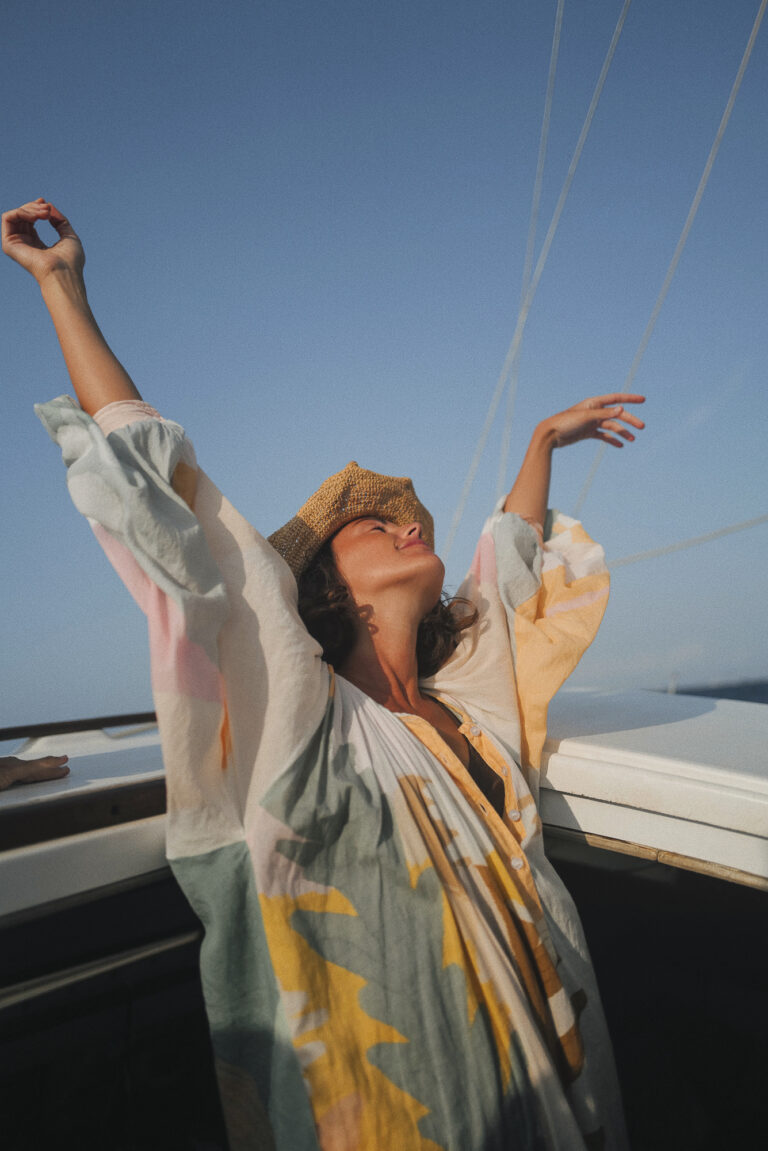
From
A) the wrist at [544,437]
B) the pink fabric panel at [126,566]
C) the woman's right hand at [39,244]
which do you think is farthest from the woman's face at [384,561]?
the woman's right hand at [39,244]

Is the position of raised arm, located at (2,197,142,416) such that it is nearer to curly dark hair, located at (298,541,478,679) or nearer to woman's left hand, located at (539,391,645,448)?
curly dark hair, located at (298,541,478,679)

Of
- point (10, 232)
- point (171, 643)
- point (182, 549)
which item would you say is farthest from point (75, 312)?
point (171, 643)

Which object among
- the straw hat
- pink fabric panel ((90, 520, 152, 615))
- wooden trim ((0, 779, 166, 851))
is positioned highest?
the straw hat

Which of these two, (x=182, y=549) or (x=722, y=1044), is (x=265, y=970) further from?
(x=722, y=1044)

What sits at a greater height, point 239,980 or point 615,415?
point 615,415

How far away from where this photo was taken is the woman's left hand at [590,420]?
6.36 ft

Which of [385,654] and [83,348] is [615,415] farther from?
[83,348]

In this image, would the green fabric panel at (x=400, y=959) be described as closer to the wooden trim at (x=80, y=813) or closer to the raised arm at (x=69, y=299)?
the wooden trim at (x=80, y=813)

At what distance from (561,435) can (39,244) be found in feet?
4.54

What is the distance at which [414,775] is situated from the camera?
1086mm

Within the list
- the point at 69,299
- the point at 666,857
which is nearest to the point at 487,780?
the point at 666,857

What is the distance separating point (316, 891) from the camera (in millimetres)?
923

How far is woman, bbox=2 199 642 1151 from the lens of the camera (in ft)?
2.84

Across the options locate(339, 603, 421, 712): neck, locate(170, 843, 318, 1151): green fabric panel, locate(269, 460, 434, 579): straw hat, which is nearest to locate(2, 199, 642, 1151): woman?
locate(170, 843, 318, 1151): green fabric panel
